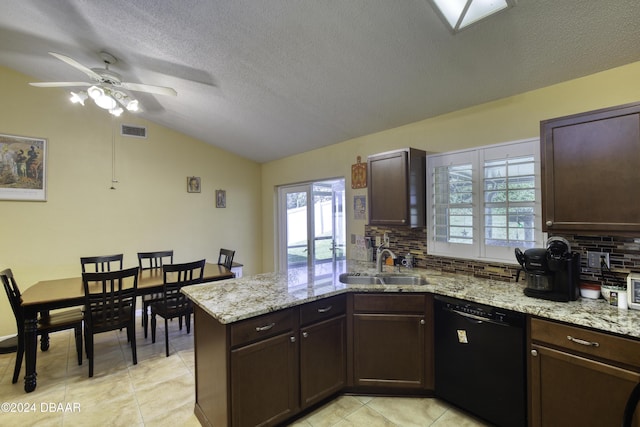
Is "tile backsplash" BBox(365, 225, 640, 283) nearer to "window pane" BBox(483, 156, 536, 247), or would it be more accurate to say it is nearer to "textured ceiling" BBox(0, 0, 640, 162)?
"window pane" BBox(483, 156, 536, 247)

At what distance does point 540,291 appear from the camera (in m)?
1.92

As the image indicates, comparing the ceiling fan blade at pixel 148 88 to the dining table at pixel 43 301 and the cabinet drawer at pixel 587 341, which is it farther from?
the cabinet drawer at pixel 587 341

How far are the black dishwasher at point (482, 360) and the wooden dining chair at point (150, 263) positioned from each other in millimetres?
3022

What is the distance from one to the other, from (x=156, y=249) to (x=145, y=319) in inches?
48.0

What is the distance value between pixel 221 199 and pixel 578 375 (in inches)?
186

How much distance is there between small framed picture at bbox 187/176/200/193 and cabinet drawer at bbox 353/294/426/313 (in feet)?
11.5

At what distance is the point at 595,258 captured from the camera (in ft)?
6.62

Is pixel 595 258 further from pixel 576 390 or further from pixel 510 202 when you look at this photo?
pixel 576 390

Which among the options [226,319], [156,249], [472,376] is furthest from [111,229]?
[472,376]

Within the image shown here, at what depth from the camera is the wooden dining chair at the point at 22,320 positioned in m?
2.48

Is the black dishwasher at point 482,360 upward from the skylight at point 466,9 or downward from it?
downward

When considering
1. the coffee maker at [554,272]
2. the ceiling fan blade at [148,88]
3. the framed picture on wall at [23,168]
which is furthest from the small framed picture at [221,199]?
the coffee maker at [554,272]

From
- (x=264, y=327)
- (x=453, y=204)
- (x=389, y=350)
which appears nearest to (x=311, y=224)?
(x=453, y=204)

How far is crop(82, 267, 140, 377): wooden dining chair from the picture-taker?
261 centimetres
